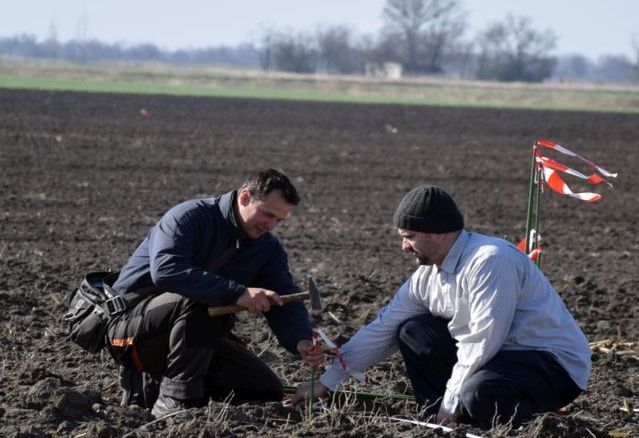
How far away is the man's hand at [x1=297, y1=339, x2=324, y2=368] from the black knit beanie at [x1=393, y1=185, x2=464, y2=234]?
89 centimetres

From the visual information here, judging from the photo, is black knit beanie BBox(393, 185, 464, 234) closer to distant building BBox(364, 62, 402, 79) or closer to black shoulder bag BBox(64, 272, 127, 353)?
black shoulder bag BBox(64, 272, 127, 353)

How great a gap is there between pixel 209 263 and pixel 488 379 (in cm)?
164

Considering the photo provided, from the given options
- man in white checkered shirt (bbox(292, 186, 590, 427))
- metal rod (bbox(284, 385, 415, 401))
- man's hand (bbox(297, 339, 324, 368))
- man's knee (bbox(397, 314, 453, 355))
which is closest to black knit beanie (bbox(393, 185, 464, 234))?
man in white checkered shirt (bbox(292, 186, 590, 427))

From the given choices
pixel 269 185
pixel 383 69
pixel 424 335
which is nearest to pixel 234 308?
pixel 269 185

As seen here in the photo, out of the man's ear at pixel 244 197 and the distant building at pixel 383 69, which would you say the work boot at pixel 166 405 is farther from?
the distant building at pixel 383 69

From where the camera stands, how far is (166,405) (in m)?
6.09

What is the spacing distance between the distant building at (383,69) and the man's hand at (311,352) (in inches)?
3478

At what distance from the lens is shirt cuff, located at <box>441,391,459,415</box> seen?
579 cm

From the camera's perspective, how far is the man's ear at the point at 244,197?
609cm

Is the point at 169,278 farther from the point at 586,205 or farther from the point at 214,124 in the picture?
the point at 214,124

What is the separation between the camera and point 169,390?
241 inches

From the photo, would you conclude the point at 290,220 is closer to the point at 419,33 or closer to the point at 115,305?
the point at 115,305

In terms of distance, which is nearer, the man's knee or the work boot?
the work boot

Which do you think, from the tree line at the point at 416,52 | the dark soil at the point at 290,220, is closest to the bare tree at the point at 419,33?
the tree line at the point at 416,52
